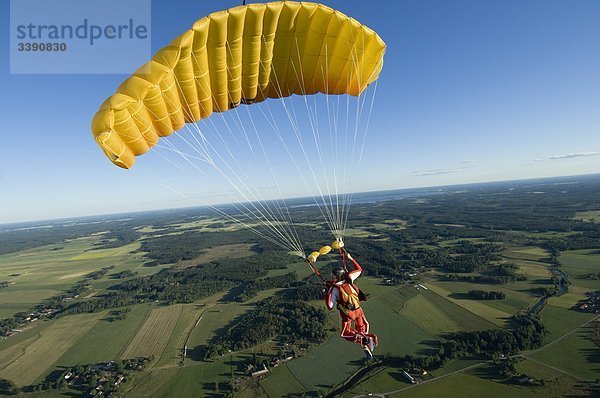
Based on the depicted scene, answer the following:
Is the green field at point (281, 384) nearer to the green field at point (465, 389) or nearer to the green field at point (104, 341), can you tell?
the green field at point (465, 389)

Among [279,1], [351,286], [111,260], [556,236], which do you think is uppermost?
[279,1]

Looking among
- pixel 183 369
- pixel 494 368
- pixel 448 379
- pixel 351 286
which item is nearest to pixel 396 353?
pixel 448 379

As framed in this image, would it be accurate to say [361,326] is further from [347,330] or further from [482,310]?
[482,310]

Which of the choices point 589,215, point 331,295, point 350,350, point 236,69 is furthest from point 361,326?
point 589,215

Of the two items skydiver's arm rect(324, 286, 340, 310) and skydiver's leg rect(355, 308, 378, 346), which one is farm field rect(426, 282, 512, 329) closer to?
skydiver's leg rect(355, 308, 378, 346)

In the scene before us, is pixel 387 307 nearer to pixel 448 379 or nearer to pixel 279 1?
pixel 448 379

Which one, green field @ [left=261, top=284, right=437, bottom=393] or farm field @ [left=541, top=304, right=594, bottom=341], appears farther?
farm field @ [left=541, top=304, right=594, bottom=341]

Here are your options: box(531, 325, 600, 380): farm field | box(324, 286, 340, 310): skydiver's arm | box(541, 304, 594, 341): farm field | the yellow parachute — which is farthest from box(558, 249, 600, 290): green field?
the yellow parachute

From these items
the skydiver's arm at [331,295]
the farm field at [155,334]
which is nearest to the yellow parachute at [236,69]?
the skydiver's arm at [331,295]
